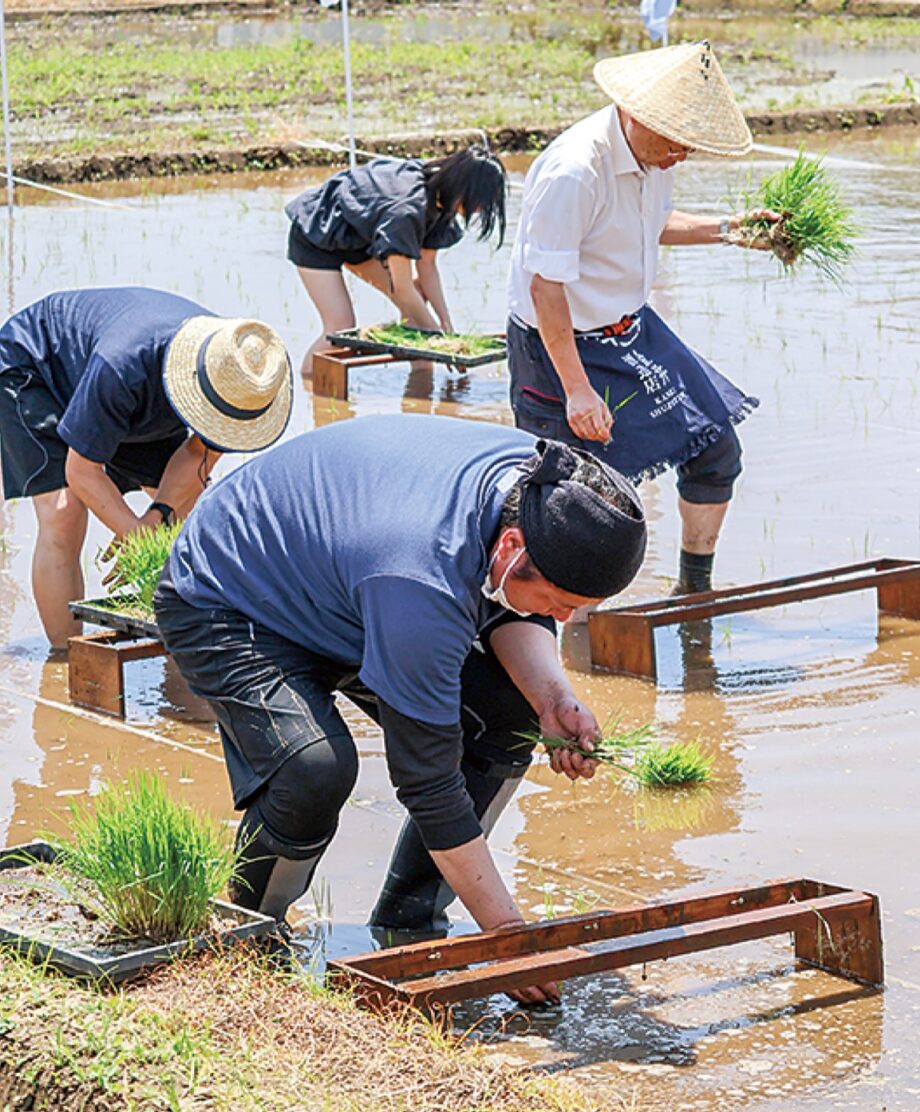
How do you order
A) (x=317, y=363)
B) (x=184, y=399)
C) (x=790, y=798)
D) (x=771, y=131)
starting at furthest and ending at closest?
(x=771, y=131)
(x=317, y=363)
(x=184, y=399)
(x=790, y=798)

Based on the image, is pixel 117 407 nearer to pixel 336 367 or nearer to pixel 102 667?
pixel 102 667

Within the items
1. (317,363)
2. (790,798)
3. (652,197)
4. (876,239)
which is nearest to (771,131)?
(876,239)

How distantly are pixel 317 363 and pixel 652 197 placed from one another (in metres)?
3.64

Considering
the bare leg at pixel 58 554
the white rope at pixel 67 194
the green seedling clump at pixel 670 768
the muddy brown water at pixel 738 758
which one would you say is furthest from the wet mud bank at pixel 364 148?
the green seedling clump at pixel 670 768

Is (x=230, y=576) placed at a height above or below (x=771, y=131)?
below

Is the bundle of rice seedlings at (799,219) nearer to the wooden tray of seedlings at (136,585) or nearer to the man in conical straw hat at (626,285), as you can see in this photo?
the man in conical straw hat at (626,285)

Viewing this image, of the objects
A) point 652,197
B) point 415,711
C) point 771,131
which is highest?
point 771,131

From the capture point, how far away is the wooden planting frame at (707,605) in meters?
5.48

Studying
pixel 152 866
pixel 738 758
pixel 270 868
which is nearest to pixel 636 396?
pixel 738 758

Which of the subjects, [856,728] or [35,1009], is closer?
[35,1009]

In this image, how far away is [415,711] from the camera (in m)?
3.22

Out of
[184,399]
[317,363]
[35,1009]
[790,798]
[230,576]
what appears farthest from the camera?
[317,363]

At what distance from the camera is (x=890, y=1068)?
10.8 ft

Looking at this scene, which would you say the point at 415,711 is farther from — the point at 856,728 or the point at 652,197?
the point at 652,197
